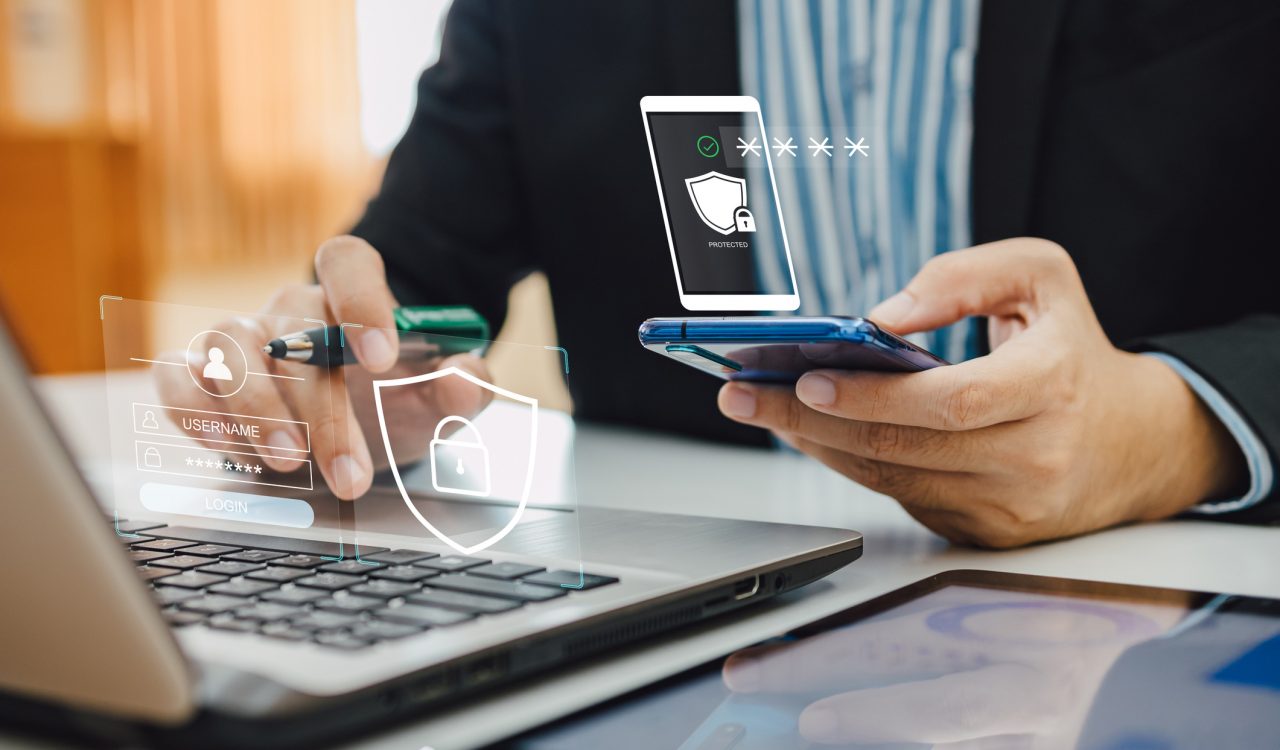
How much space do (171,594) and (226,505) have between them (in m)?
0.10

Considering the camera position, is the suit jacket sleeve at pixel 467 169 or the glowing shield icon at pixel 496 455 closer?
the glowing shield icon at pixel 496 455

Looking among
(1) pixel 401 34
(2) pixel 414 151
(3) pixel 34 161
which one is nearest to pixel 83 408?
(2) pixel 414 151

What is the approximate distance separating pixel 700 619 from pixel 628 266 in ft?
2.28

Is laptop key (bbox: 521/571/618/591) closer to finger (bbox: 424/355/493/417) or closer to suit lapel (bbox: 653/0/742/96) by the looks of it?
finger (bbox: 424/355/493/417)

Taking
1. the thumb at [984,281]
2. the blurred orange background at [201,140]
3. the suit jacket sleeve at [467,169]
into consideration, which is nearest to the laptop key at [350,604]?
the thumb at [984,281]

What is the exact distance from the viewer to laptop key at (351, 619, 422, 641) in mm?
299

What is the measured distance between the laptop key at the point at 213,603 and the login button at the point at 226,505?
0.09 metres

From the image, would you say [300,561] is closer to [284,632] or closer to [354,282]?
[284,632]

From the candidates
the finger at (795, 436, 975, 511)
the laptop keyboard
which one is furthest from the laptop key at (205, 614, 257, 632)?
the finger at (795, 436, 975, 511)

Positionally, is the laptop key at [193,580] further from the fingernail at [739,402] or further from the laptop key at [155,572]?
the fingernail at [739,402]

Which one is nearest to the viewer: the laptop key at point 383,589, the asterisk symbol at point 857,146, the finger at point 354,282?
the laptop key at point 383,589

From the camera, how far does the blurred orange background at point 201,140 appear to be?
331 centimetres

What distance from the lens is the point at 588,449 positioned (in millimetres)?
972

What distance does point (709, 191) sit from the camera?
0.53 m
